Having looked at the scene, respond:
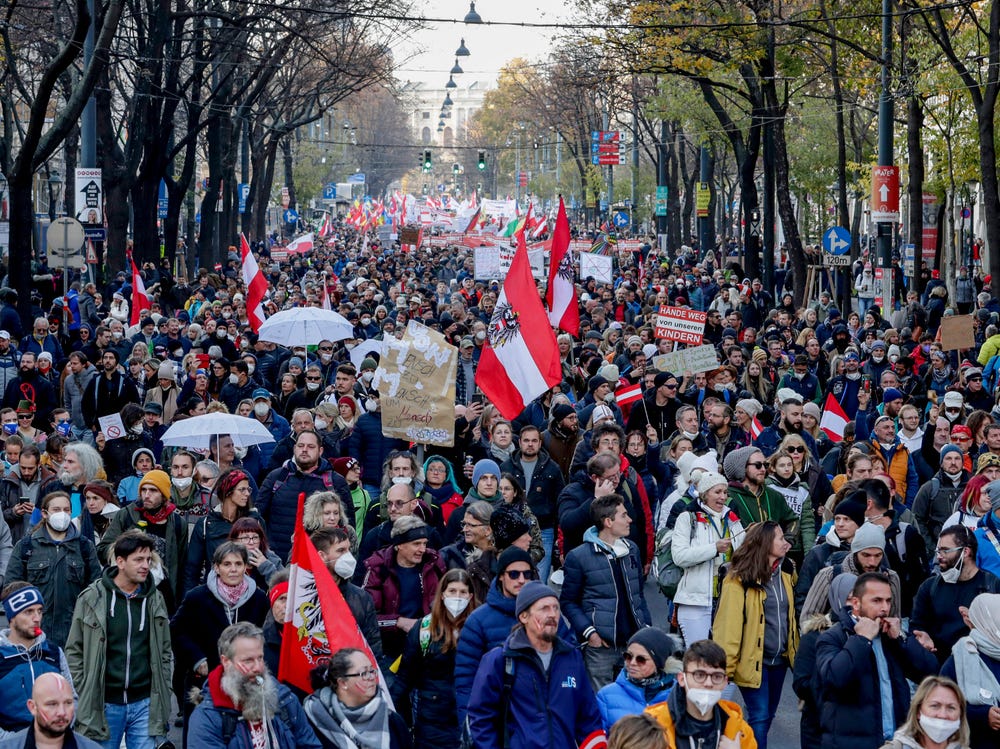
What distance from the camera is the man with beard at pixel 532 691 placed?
6488 millimetres

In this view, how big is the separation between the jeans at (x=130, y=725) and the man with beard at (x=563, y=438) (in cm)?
546

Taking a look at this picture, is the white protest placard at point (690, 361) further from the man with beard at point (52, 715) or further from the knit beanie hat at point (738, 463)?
the man with beard at point (52, 715)

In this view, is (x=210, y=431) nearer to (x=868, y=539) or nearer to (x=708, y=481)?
(x=708, y=481)

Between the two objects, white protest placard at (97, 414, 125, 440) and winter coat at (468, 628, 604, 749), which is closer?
winter coat at (468, 628, 604, 749)

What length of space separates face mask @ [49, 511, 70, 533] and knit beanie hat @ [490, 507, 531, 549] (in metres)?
2.23

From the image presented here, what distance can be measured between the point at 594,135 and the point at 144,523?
5444cm

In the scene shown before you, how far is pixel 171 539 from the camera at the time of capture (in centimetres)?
938

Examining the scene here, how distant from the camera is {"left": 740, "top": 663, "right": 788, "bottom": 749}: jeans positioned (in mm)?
8156

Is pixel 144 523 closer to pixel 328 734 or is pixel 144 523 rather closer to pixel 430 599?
pixel 430 599

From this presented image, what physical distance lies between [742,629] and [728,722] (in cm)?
190

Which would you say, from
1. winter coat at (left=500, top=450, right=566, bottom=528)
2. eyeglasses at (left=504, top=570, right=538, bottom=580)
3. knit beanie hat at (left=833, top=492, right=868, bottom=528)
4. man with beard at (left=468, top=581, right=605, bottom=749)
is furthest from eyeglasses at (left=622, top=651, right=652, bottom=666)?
winter coat at (left=500, top=450, right=566, bottom=528)

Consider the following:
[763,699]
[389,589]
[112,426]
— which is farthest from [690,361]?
[389,589]

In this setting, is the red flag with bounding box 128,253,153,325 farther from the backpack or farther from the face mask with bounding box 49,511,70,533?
the backpack

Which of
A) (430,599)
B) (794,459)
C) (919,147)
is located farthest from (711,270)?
(430,599)
